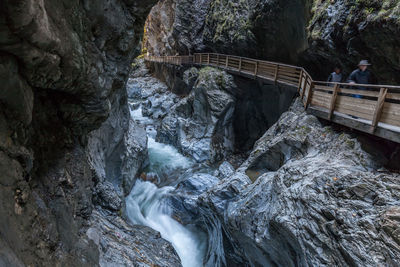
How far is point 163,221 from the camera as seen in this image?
11.3 m

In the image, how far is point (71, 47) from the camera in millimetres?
3904

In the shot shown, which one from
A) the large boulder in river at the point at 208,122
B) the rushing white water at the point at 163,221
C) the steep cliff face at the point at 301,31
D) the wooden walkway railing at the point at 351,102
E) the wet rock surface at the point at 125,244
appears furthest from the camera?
the large boulder in river at the point at 208,122

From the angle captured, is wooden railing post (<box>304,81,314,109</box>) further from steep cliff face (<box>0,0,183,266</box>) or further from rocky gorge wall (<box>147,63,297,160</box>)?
rocky gorge wall (<box>147,63,297,160</box>)

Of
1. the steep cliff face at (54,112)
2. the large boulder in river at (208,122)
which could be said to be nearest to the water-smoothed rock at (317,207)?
the steep cliff face at (54,112)

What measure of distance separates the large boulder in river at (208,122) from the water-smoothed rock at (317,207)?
8.13 m

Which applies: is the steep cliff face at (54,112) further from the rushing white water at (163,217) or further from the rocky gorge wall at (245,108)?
the rocky gorge wall at (245,108)

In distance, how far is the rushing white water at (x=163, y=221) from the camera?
9945 mm

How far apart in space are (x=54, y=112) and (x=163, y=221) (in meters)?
8.04

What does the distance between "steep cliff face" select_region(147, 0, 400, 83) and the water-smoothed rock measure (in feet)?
12.0

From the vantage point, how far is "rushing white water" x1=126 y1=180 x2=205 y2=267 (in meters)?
9.95

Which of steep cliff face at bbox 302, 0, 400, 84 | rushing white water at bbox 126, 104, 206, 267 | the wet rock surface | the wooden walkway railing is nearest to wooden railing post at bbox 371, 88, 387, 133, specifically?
the wooden walkway railing

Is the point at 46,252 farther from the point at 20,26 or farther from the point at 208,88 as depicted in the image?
the point at 208,88

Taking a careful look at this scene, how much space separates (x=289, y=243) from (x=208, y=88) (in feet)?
46.3

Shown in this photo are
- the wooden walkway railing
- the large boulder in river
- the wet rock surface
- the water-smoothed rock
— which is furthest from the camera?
the large boulder in river
